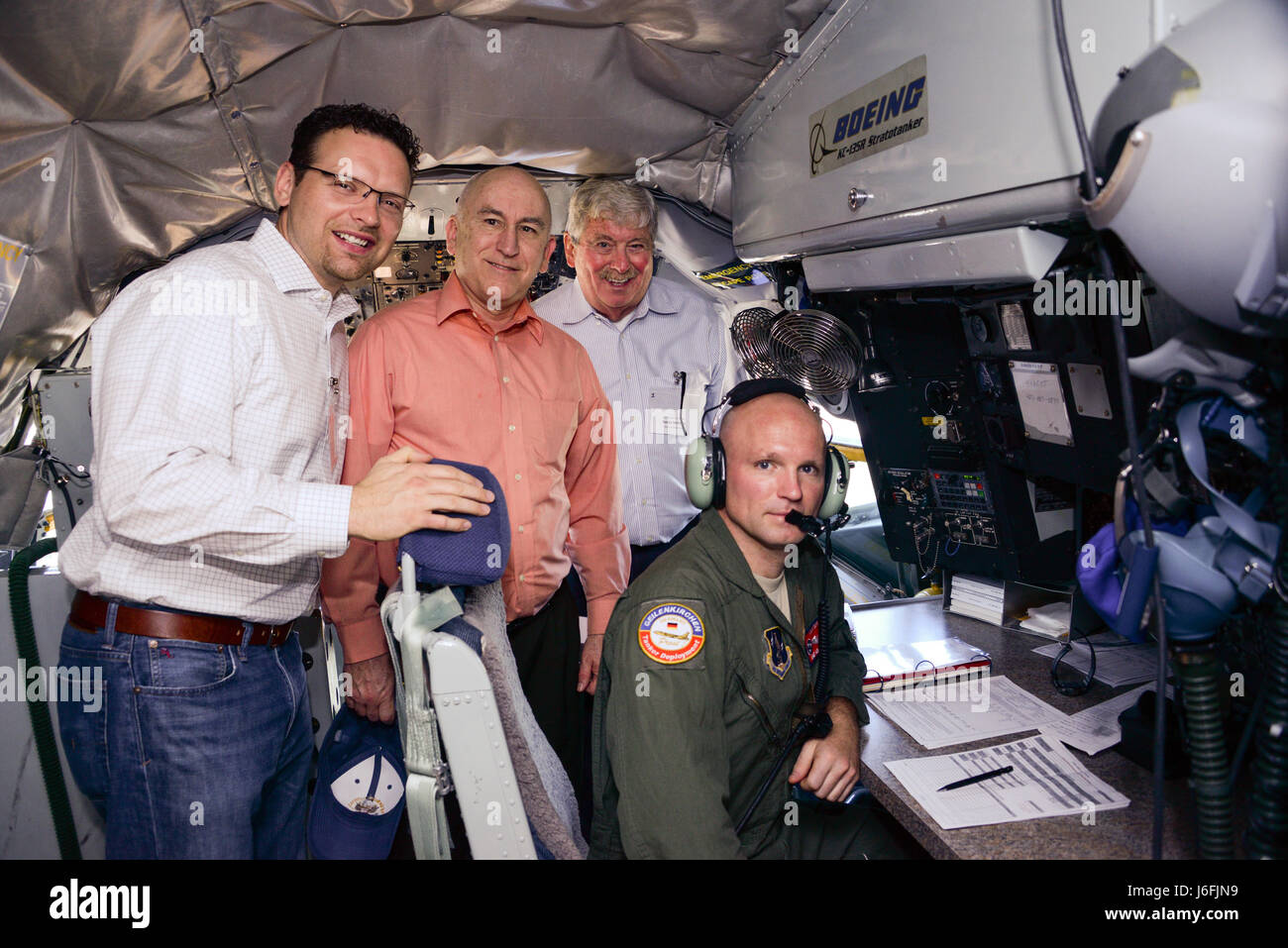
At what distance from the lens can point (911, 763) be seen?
6.57ft

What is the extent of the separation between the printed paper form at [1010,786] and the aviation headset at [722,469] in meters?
0.67

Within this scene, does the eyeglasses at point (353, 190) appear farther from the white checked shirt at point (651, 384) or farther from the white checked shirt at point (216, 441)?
the white checked shirt at point (651, 384)

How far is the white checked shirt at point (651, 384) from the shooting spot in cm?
353

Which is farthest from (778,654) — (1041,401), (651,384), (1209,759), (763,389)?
(651,384)

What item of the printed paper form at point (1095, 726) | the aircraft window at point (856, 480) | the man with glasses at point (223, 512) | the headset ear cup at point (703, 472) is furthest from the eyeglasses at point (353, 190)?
the aircraft window at point (856, 480)

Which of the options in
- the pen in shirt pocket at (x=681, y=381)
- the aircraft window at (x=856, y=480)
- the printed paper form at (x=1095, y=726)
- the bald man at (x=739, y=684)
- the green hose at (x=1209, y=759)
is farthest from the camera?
the aircraft window at (x=856, y=480)

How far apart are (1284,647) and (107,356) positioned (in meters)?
2.23

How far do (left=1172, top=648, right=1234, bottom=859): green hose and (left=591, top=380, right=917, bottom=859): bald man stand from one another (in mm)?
781

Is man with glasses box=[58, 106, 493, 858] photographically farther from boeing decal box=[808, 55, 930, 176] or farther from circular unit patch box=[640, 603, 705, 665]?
boeing decal box=[808, 55, 930, 176]

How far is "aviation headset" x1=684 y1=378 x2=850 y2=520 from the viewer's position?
2.13 m

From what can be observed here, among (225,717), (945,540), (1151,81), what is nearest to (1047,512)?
(945,540)

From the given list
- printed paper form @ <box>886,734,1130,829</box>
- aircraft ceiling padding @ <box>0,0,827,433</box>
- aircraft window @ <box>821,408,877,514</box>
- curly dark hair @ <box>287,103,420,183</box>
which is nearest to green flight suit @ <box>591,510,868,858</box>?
printed paper form @ <box>886,734,1130,829</box>

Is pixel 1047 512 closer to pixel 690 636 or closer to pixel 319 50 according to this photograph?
pixel 690 636

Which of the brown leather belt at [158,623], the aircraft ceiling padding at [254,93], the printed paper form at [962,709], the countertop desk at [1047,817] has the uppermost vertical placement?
the aircraft ceiling padding at [254,93]
